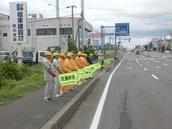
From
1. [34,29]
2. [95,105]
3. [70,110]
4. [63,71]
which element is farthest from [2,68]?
[34,29]

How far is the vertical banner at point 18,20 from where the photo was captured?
3531 centimetres

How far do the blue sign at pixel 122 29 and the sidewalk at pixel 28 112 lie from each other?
77.9 metres

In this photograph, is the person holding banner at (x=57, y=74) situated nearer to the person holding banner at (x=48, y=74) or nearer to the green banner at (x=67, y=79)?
the person holding banner at (x=48, y=74)

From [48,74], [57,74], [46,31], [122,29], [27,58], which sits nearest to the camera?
[48,74]

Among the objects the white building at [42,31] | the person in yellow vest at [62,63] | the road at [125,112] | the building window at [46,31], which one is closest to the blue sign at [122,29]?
the white building at [42,31]

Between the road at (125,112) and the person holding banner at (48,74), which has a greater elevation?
the person holding banner at (48,74)

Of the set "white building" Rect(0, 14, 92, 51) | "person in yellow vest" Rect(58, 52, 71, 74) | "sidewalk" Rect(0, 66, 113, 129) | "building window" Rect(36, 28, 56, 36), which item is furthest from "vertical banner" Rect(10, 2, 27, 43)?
"building window" Rect(36, 28, 56, 36)

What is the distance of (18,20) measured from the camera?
35.4 metres

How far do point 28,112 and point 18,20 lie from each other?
21.8 meters

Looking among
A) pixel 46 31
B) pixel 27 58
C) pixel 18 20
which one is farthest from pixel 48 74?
pixel 46 31

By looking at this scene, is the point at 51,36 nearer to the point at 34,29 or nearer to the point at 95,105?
the point at 34,29

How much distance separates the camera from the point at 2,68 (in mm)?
30297

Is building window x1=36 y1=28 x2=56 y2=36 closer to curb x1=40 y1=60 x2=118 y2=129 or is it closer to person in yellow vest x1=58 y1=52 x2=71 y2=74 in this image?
person in yellow vest x1=58 y1=52 x2=71 y2=74

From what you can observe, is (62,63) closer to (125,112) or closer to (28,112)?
(125,112)
